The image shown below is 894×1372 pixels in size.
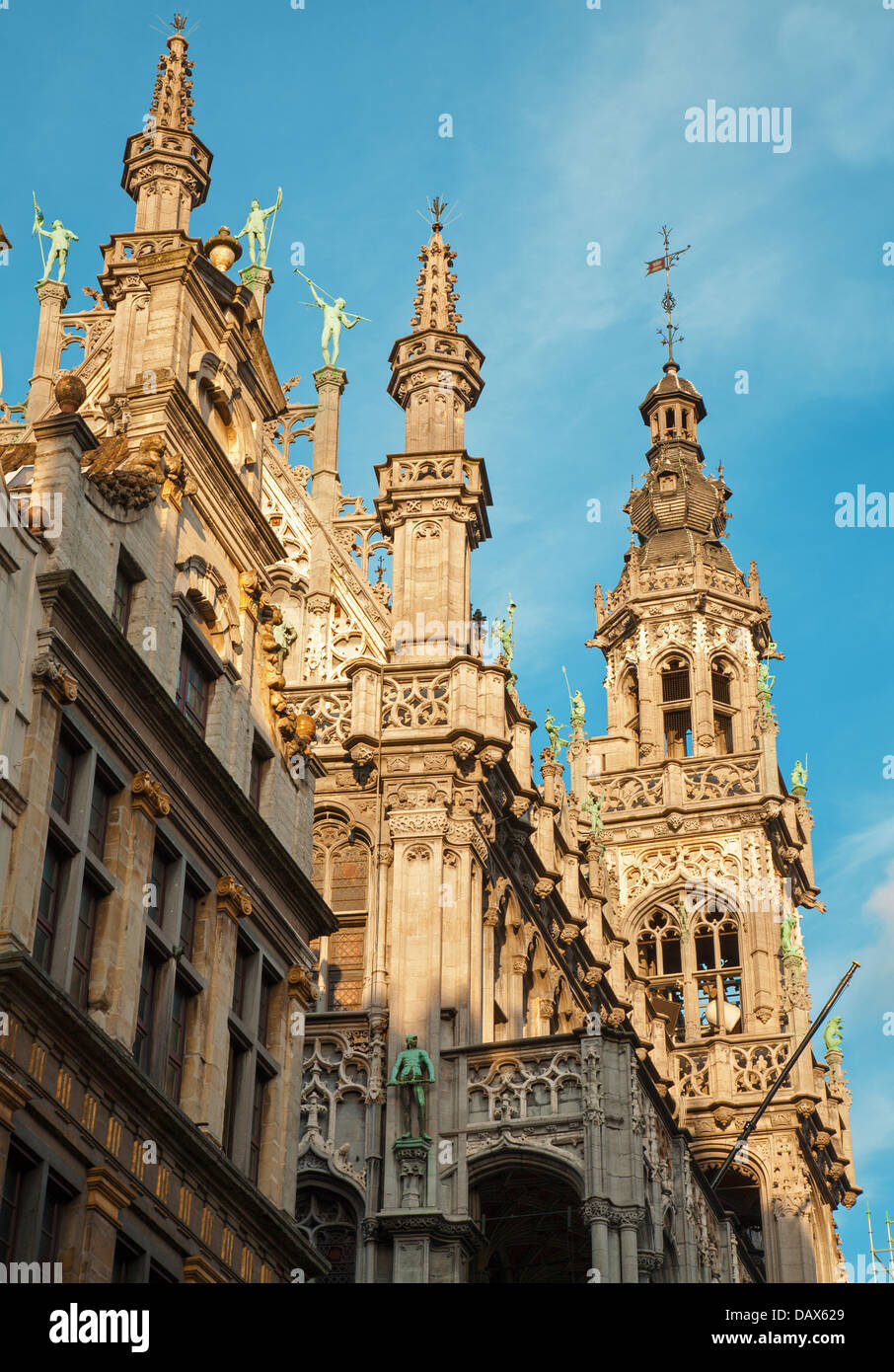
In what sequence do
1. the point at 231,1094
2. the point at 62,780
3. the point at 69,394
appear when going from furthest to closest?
the point at 231,1094 → the point at 69,394 → the point at 62,780

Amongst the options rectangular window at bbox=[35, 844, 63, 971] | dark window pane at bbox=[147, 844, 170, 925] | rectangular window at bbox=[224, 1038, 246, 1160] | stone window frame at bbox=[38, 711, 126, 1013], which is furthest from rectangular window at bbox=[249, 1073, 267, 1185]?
rectangular window at bbox=[35, 844, 63, 971]

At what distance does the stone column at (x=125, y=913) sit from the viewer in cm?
2758

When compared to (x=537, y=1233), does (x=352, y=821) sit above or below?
above

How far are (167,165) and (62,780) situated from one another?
564 inches

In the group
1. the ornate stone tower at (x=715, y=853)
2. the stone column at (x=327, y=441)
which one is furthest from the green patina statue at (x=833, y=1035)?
the stone column at (x=327, y=441)

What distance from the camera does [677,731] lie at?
73.4 meters

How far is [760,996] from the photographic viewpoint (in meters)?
62.2

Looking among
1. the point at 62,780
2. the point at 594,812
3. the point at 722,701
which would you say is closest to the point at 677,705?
the point at 722,701

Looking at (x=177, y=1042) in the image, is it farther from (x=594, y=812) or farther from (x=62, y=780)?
(x=594, y=812)

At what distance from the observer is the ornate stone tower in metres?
58.5

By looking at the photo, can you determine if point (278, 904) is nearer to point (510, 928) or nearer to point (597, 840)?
point (510, 928)

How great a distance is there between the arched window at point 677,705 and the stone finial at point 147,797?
141ft
